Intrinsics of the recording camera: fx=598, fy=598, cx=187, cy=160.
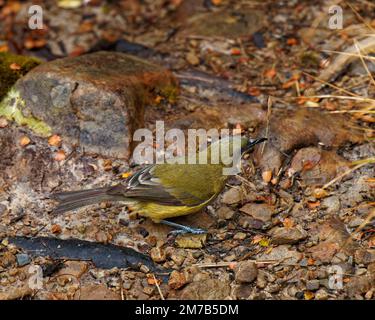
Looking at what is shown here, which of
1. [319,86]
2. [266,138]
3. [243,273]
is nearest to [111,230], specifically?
[243,273]

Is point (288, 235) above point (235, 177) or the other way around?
the other way around

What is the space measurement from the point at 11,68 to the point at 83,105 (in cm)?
105

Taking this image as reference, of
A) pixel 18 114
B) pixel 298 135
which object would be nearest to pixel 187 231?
pixel 298 135

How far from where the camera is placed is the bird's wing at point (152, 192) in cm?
520

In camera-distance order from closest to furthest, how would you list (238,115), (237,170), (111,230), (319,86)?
1. (111,230)
2. (237,170)
3. (238,115)
4. (319,86)

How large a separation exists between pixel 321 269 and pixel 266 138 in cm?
141

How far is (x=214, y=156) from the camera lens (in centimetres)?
553

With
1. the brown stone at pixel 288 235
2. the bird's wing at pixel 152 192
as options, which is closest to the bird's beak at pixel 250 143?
the bird's wing at pixel 152 192

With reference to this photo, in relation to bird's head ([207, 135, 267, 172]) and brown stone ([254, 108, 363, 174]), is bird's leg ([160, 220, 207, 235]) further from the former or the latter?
brown stone ([254, 108, 363, 174])

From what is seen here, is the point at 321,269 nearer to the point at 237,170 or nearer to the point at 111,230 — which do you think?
the point at 237,170

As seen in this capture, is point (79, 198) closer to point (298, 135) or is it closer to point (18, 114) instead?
point (18, 114)

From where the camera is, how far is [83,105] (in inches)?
236

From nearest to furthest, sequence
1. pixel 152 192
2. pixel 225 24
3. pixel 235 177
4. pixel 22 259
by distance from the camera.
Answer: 1. pixel 22 259
2. pixel 152 192
3. pixel 235 177
4. pixel 225 24

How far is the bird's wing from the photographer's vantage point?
17.1ft
